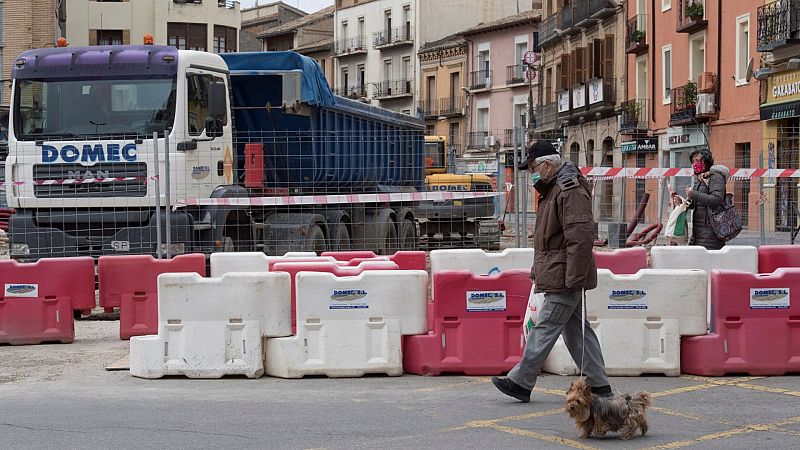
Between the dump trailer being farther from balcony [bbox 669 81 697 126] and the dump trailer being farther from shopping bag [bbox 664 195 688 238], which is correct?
balcony [bbox 669 81 697 126]

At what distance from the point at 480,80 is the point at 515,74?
360cm

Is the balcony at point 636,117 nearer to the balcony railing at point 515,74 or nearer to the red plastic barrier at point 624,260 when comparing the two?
the balcony railing at point 515,74

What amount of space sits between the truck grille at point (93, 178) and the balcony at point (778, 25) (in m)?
19.1

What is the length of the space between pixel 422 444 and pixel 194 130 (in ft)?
31.8

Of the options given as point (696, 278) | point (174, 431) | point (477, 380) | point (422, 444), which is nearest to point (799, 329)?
point (696, 278)

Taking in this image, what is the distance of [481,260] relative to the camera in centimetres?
1285

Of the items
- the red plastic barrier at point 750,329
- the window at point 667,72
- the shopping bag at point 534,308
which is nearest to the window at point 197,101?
the red plastic barrier at point 750,329

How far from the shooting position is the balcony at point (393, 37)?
78.2m

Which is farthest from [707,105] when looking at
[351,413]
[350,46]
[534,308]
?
[350,46]

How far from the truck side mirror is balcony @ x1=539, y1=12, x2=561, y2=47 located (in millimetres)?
41762

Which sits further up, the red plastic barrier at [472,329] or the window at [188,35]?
the window at [188,35]

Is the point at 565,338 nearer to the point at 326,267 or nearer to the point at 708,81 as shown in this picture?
the point at 326,267

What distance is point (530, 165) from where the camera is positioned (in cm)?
859

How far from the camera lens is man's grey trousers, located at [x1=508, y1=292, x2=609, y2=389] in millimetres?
8258
